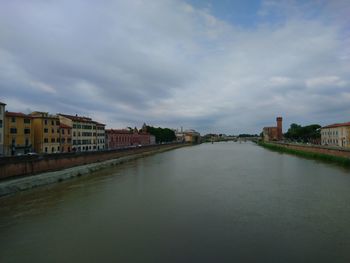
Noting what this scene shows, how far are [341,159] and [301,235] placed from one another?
25207 millimetres

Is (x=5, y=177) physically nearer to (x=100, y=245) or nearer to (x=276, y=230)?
(x=100, y=245)

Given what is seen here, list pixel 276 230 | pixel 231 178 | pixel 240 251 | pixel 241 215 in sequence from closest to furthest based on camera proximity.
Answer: pixel 240 251, pixel 276 230, pixel 241 215, pixel 231 178

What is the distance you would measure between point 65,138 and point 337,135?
52.6m

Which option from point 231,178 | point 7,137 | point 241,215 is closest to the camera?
point 241,215

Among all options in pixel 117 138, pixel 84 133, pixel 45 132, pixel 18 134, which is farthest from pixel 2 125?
pixel 117 138

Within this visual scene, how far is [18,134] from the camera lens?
31.7 m

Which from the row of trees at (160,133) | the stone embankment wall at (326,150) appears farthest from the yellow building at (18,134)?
the row of trees at (160,133)

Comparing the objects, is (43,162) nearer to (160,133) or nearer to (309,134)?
(160,133)

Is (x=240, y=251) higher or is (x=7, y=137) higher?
(x=7, y=137)

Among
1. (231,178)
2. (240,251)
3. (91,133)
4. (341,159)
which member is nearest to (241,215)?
(240,251)

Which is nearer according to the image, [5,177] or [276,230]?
[276,230]

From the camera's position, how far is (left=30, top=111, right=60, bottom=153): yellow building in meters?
35.3

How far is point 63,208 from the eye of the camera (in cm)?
1386

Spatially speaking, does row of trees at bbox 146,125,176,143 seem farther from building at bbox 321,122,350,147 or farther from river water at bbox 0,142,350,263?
river water at bbox 0,142,350,263
